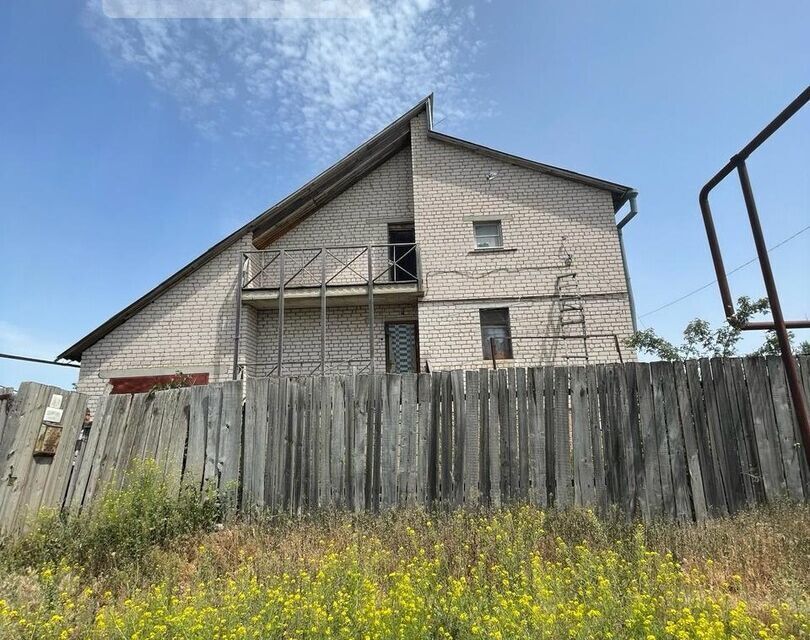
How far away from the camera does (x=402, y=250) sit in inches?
500

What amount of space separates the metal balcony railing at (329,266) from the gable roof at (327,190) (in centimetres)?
69

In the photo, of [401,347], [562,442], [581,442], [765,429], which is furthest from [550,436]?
[401,347]

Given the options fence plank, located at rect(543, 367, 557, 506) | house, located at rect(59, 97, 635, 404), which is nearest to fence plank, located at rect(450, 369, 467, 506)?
fence plank, located at rect(543, 367, 557, 506)

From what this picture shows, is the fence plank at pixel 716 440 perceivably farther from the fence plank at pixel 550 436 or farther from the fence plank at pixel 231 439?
the fence plank at pixel 231 439

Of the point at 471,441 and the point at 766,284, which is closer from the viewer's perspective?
the point at 766,284

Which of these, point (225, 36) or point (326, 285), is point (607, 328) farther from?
point (225, 36)

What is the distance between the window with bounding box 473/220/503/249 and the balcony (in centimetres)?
168

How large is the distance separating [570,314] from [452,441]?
273 inches

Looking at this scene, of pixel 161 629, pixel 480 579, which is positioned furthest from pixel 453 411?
pixel 161 629

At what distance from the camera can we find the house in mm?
11055

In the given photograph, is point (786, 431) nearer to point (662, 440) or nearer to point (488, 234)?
point (662, 440)

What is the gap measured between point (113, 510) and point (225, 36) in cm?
623

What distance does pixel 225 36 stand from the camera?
6668 mm

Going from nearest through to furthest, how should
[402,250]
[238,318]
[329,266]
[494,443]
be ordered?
1. [494,443]
2. [238,318]
3. [329,266]
4. [402,250]
